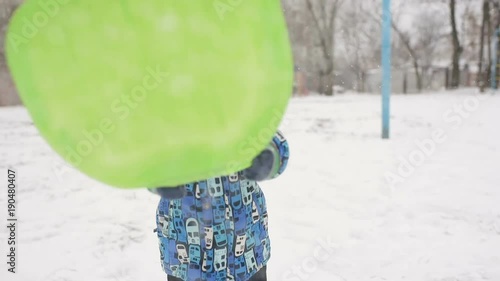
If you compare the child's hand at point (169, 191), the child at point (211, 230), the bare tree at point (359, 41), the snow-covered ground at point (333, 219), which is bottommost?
the snow-covered ground at point (333, 219)

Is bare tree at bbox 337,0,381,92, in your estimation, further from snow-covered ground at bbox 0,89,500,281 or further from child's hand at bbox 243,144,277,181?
child's hand at bbox 243,144,277,181

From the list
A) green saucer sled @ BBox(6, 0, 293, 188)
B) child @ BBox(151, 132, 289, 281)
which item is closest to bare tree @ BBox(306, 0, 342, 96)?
child @ BBox(151, 132, 289, 281)

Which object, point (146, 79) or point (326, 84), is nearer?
point (146, 79)

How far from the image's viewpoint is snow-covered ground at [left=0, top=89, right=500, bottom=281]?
1.99 meters

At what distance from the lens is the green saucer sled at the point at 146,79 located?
22.3 inches

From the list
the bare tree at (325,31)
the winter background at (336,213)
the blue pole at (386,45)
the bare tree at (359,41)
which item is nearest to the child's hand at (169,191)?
the winter background at (336,213)

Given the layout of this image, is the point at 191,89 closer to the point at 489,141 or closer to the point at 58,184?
the point at 58,184

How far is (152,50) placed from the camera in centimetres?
56

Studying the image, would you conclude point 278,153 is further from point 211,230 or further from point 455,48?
point 455,48

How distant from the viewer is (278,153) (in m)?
0.88

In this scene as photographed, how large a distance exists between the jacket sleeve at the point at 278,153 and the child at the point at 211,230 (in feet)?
0.32

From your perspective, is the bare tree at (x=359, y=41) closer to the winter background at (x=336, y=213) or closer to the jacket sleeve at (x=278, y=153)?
the winter background at (x=336, y=213)

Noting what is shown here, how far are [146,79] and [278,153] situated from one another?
0.39 metres

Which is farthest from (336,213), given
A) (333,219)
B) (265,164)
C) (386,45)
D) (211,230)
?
(386,45)
